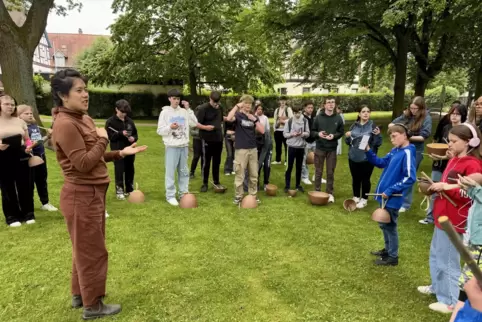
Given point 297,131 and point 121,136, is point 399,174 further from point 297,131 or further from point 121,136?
point 121,136

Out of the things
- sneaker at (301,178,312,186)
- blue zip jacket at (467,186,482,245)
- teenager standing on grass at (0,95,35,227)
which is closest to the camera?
blue zip jacket at (467,186,482,245)

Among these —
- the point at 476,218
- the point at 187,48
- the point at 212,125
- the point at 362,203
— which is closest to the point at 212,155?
the point at 212,125

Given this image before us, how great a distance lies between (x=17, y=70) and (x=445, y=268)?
461 inches

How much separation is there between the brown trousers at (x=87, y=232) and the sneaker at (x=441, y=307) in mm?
3116

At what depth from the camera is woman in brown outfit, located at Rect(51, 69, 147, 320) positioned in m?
2.75

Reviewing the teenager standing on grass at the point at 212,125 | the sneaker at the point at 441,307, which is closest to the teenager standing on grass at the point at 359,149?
the teenager standing on grass at the point at 212,125

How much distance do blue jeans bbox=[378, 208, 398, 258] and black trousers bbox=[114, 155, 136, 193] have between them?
484 cm

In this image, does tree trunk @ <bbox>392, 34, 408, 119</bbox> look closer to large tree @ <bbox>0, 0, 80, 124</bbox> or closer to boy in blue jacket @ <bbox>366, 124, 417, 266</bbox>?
boy in blue jacket @ <bbox>366, 124, 417, 266</bbox>

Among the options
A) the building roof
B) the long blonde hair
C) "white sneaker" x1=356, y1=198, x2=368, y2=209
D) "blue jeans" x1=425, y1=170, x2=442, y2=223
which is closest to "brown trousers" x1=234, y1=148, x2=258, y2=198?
"white sneaker" x1=356, y1=198, x2=368, y2=209

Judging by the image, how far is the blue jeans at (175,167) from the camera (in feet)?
21.1

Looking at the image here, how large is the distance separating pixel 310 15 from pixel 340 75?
25.9 feet

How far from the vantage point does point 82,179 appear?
9.45 feet

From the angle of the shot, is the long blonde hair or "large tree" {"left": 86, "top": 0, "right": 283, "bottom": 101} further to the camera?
"large tree" {"left": 86, "top": 0, "right": 283, "bottom": 101}

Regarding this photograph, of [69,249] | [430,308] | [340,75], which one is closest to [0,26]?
[69,249]
